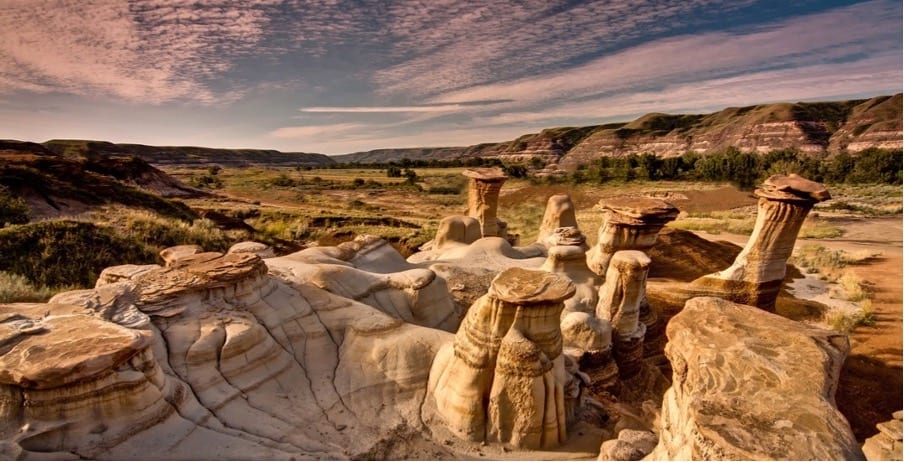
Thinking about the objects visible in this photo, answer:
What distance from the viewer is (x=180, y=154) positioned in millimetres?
129750

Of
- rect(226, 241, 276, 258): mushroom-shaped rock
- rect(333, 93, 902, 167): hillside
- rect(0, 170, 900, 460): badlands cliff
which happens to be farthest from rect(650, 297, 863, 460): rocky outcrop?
rect(333, 93, 902, 167): hillside

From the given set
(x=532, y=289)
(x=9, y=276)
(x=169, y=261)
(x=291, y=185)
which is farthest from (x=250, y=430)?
(x=291, y=185)

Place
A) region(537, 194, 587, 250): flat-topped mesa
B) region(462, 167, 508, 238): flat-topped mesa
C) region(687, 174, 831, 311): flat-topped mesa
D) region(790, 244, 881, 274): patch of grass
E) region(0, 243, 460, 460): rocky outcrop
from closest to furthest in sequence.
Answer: region(0, 243, 460, 460): rocky outcrop → region(687, 174, 831, 311): flat-topped mesa → region(537, 194, 587, 250): flat-topped mesa → region(790, 244, 881, 274): patch of grass → region(462, 167, 508, 238): flat-topped mesa

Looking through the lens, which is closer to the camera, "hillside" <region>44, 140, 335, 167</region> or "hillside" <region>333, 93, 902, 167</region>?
"hillside" <region>333, 93, 902, 167</region>

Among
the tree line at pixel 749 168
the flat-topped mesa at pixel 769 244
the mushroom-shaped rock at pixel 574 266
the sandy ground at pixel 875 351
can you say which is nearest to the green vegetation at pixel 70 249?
the mushroom-shaped rock at pixel 574 266

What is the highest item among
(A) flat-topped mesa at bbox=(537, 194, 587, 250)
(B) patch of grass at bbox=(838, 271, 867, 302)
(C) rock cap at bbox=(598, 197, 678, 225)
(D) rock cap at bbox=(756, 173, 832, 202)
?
(D) rock cap at bbox=(756, 173, 832, 202)

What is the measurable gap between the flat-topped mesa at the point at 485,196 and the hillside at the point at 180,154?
9373 cm

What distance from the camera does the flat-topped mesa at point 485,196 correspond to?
19594 mm

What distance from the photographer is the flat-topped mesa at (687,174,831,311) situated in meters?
10.5

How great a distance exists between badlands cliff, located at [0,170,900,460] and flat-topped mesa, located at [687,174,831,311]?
13.3 feet

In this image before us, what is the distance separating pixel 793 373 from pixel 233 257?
8043 millimetres

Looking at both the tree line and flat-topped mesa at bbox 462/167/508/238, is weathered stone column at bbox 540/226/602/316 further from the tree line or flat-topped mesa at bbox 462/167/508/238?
the tree line

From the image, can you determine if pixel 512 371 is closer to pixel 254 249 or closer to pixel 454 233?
pixel 254 249

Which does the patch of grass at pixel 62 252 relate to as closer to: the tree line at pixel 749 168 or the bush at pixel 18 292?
the bush at pixel 18 292
